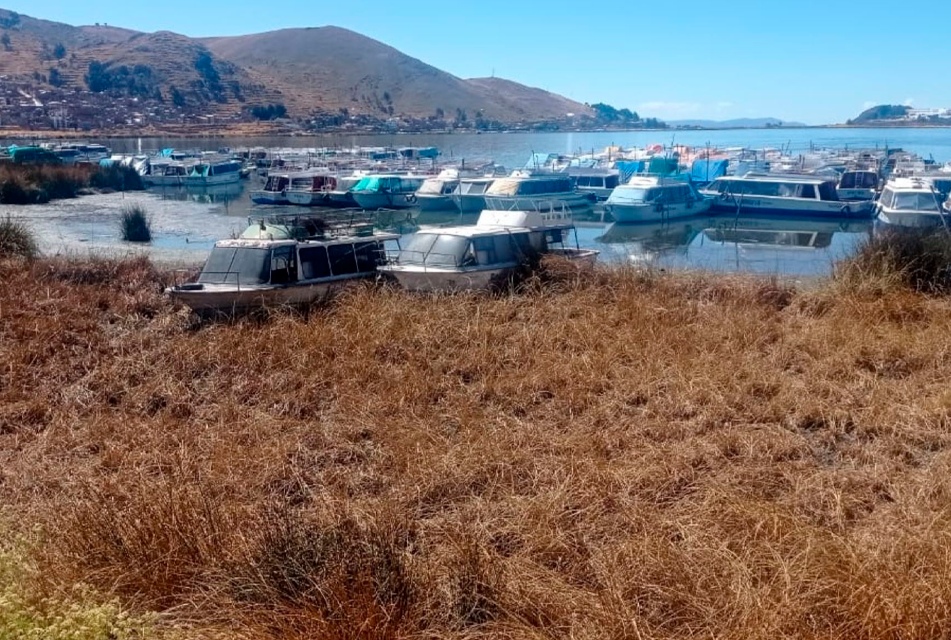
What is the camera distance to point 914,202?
3009 cm

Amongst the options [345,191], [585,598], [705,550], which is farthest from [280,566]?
[345,191]

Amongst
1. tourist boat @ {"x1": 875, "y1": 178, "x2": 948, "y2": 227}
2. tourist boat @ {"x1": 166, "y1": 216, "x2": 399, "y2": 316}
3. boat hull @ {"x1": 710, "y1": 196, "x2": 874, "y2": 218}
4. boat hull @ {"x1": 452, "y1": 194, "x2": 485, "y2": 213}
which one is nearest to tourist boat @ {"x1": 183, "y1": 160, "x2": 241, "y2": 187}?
boat hull @ {"x1": 452, "y1": 194, "x2": 485, "y2": 213}

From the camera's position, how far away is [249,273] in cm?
1317

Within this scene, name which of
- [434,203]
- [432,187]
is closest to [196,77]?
[432,187]

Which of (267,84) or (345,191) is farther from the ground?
(267,84)

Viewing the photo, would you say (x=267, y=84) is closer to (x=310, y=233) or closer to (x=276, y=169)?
(x=276, y=169)

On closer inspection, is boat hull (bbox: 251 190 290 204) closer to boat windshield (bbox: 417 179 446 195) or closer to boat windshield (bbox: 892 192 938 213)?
boat windshield (bbox: 417 179 446 195)

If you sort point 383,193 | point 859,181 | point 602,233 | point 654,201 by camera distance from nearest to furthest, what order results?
point 602,233 → point 654,201 → point 859,181 → point 383,193

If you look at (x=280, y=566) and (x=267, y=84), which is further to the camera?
(x=267, y=84)

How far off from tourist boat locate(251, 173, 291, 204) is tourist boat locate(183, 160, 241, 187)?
347 inches

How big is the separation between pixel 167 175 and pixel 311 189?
1470 cm

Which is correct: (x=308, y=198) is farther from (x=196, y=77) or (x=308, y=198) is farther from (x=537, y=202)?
(x=196, y=77)

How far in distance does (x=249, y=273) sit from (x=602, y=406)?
22.1 feet

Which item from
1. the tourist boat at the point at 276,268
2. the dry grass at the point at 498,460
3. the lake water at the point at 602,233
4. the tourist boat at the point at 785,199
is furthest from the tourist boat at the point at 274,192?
the dry grass at the point at 498,460
